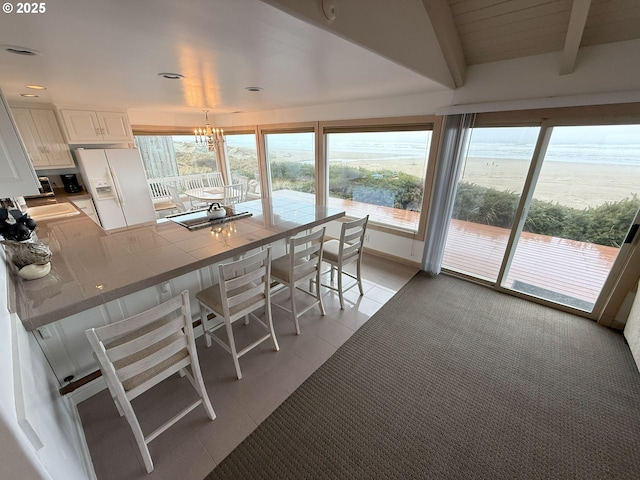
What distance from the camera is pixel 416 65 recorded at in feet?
6.13

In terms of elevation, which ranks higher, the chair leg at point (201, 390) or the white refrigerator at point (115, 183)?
the white refrigerator at point (115, 183)

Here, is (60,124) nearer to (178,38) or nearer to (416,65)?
(178,38)

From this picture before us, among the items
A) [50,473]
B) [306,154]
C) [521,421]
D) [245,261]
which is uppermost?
[306,154]

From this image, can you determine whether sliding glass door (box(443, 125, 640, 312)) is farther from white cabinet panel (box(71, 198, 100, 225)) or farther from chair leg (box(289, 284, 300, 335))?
white cabinet panel (box(71, 198, 100, 225))

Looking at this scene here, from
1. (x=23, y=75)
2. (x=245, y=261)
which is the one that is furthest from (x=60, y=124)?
(x=245, y=261)

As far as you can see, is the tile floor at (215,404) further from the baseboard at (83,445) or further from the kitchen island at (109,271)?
the kitchen island at (109,271)

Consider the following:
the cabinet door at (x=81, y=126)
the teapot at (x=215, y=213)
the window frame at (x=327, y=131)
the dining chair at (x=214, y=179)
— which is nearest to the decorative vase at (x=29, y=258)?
the teapot at (x=215, y=213)

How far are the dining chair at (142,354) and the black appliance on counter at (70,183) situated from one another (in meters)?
3.72

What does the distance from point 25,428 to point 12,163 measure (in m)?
1.54

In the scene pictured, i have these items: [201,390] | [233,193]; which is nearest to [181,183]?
[233,193]

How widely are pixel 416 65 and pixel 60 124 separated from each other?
4.62 meters

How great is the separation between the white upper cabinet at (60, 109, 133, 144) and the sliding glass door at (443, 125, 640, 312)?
5042 mm

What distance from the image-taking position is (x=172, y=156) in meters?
5.35

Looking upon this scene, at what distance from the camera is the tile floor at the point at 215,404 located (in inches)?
56.6
